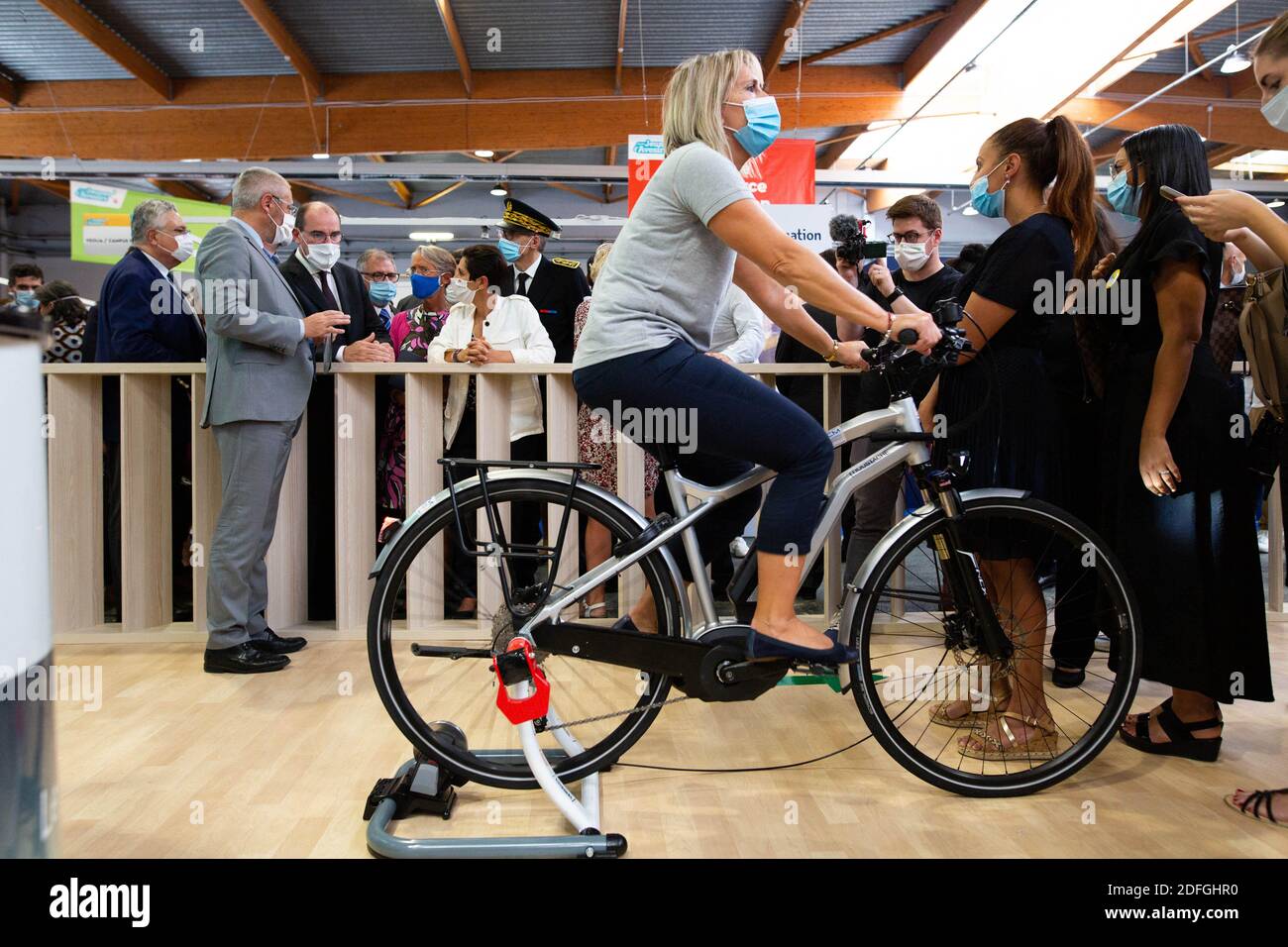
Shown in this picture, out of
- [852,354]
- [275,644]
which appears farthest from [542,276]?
[852,354]

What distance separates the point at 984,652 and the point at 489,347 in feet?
7.18

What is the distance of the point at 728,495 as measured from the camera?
2023 millimetres

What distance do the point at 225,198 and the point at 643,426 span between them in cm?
1158

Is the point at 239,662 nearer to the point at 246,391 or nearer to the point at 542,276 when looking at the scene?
the point at 246,391

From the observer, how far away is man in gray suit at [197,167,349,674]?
3162 mm

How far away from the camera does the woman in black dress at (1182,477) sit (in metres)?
2.23

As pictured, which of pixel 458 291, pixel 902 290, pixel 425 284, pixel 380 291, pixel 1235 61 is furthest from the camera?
pixel 1235 61

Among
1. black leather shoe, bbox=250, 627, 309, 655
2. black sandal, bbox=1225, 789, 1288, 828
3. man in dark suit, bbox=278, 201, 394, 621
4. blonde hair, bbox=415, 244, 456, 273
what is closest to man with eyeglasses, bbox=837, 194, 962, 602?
black sandal, bbox=1225, 789, 1288, 828

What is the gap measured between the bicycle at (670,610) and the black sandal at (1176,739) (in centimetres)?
34

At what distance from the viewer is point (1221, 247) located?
89.5 inches

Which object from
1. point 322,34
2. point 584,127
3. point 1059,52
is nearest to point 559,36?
point 584,127

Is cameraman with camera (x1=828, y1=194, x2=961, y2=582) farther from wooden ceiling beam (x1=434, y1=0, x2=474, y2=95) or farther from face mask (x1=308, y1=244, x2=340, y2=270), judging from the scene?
wooden ceiling beam (x1=434, y1=0, x2=474, y2=95)

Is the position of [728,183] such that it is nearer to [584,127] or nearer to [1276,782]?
[1276,782]

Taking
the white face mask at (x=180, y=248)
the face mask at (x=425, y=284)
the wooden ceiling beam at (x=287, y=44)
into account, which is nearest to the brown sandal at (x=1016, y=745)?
the white face mask at (x=180, y=248)
